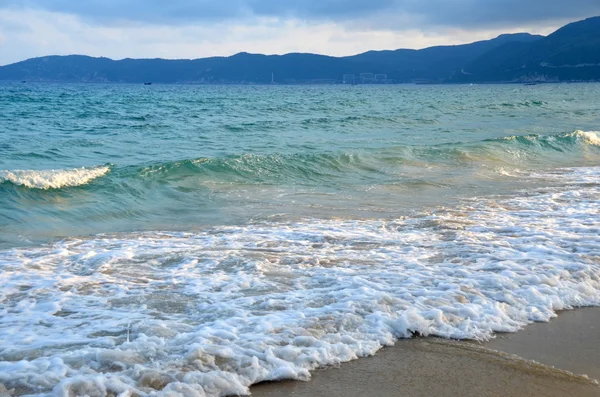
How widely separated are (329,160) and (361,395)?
12.6 meters

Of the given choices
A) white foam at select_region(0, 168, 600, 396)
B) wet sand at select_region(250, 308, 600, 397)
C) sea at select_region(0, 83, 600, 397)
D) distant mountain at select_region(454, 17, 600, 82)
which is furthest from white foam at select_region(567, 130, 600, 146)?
distant mountain at select_region(454, 17, 600, 82)

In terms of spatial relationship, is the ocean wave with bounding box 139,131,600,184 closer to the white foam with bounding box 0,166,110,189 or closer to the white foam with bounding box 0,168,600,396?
the white foam with bounding box 0,166,110,189

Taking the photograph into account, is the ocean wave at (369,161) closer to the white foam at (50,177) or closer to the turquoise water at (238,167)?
the turquoise water at (238,167)

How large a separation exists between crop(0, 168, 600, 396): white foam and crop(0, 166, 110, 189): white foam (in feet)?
14.5

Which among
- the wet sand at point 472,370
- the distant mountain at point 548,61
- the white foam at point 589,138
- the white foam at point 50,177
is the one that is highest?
the distant mountain at point 548,61

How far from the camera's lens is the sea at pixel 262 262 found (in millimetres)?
4477

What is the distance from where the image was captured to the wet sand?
4.04 meters

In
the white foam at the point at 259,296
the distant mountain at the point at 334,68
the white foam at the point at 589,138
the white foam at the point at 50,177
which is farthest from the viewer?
the distant mountain at the point at 334,68

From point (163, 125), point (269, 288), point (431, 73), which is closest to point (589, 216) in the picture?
point (269, 288)

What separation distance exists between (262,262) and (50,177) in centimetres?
737

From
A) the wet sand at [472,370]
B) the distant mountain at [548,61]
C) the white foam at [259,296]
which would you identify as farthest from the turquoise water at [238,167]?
the distant mountain at [548,61]

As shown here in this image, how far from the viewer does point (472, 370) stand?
4.33 metres

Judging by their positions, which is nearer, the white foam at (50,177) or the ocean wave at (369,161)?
the white foam at (50,177)

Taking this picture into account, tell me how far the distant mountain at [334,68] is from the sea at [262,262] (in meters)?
157
